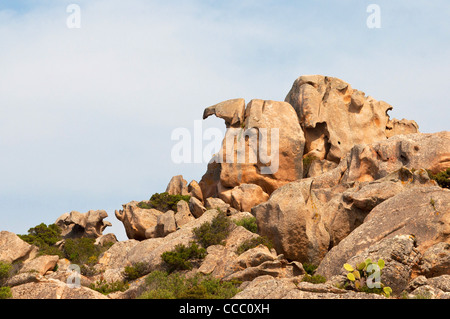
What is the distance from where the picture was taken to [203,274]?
37125mm

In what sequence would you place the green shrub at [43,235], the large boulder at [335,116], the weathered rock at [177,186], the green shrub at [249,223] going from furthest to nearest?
the large boulder at [335,116]
the weathered rock at [177,186]
the green shrub at [43,235]
the green shrub at [249,223]

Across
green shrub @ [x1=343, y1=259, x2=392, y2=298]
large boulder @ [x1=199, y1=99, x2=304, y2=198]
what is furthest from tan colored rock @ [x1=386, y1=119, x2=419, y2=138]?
green shrub @ [x1=343, y1=259, x2=392, y2=298]

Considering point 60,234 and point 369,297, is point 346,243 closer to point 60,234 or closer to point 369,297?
point 369,297

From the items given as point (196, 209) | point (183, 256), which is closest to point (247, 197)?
point (196, 209)

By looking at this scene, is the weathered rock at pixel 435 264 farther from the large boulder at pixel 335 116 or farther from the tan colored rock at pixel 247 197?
the large boulder at pixel 335 116

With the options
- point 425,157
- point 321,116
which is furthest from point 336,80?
point 425,157

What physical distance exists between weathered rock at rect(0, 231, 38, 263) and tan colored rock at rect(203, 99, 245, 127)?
84.2ft

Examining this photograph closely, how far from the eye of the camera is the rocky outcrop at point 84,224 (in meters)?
68.4

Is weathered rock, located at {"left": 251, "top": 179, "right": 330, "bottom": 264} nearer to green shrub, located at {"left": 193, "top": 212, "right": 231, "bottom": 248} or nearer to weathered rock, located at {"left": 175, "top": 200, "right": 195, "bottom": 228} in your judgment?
green shrub, located at {"left": 193, "top": 212, "right": 231, "bottom": 248}

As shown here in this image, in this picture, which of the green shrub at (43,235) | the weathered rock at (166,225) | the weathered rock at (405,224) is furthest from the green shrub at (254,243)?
the green shrub at (43,235)

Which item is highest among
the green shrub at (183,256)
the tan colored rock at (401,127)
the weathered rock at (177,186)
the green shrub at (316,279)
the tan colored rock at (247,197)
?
the tan colored rock at (401,127)

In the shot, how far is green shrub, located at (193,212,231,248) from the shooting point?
40.9 m

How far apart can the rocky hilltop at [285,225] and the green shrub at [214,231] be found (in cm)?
13

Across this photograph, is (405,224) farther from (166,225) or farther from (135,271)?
(166,225)
